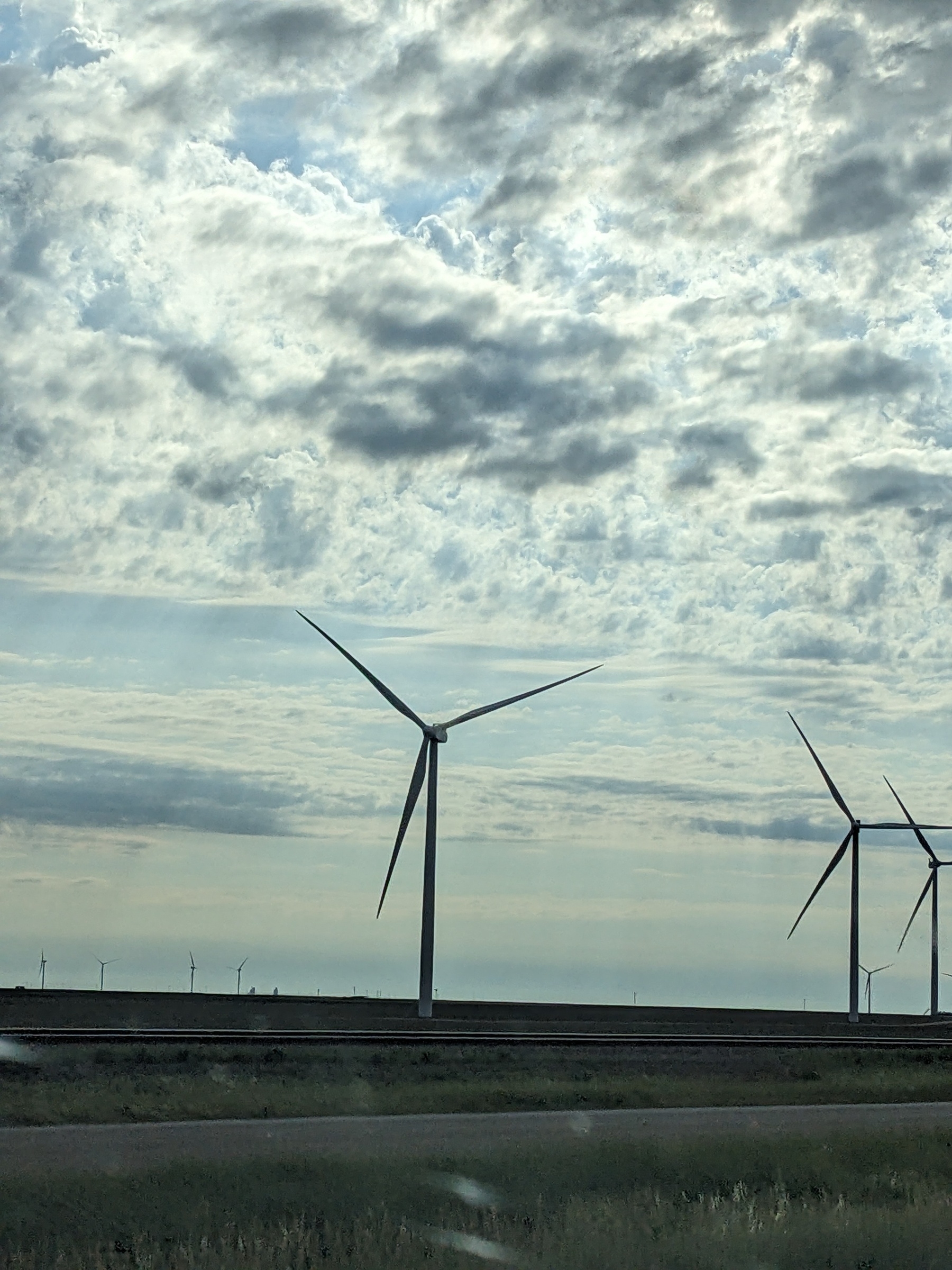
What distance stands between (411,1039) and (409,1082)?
13.6 metres

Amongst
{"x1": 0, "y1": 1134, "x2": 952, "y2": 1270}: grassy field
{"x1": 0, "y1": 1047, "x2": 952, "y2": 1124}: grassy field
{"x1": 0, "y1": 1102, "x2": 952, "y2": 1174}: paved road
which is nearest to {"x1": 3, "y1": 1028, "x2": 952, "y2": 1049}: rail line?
{"x1": 0, "y1": 1047, "x2": 952, "y2": 1124}: grassy field

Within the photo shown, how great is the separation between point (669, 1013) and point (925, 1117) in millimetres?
85312

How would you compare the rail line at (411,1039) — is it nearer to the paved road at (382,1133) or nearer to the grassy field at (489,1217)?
the paved road at (382,1133)

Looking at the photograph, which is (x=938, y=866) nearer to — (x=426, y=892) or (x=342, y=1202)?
(x=426, y=892)

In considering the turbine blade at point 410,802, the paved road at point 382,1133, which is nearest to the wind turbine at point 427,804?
the turbine blade at point 410,802

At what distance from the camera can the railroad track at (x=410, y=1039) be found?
49.2m

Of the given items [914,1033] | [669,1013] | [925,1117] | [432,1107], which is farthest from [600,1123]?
[669,1013]

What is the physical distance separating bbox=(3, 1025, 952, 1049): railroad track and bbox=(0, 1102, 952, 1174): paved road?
57.7ft

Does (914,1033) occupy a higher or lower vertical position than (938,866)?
lower

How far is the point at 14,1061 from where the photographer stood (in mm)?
40156

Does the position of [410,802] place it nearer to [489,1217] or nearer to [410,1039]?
[410,1039]

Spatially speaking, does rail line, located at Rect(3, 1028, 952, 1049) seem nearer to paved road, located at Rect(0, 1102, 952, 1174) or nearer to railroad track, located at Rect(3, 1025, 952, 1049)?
railroad track, located at Rect(3, 1025, 952, 1049)

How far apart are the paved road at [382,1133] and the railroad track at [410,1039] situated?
17.6 meters

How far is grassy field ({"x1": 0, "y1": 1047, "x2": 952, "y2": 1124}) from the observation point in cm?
3294
